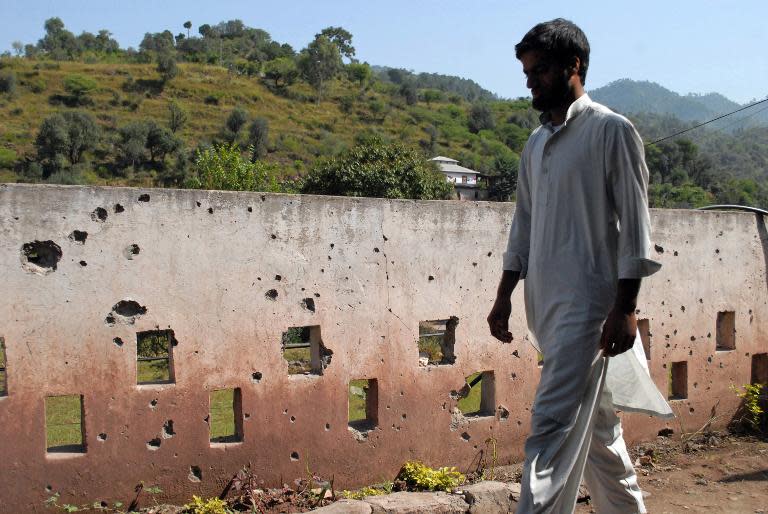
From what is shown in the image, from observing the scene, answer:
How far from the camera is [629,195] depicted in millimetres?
2480

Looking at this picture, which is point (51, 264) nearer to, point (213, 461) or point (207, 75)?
point (213, 461)

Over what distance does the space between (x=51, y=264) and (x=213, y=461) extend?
126 cm

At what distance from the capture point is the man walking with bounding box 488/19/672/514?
2.47 metres

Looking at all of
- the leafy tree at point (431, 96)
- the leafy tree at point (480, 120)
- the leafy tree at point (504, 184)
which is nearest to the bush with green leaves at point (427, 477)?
the leafy tree at point (504, 184)

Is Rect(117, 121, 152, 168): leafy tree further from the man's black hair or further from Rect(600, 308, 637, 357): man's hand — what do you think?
Rect(600, 308, 637, 357): man's hand

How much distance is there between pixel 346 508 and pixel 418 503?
39 cm

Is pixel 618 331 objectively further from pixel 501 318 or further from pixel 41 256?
pixel 41 256

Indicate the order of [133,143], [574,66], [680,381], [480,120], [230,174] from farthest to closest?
[480,120], [133,143], [230,174], [680,381], [574,66]

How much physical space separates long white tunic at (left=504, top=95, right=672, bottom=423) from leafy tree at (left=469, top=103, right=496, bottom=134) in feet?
230

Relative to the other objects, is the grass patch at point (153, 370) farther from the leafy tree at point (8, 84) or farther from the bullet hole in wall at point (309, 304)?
the leafy tree at point (8, 84)

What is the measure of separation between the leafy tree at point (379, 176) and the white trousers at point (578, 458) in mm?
22375

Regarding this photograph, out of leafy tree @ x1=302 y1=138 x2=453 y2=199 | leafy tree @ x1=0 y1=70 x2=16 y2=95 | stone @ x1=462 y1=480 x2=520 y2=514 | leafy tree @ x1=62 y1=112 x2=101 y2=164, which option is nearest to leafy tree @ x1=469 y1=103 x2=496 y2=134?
leafy tree @ x1=62 y1=112 x2=101 y2=164

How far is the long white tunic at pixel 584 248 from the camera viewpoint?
249cm

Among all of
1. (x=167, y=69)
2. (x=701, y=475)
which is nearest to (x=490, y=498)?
(x=701, y=475)
